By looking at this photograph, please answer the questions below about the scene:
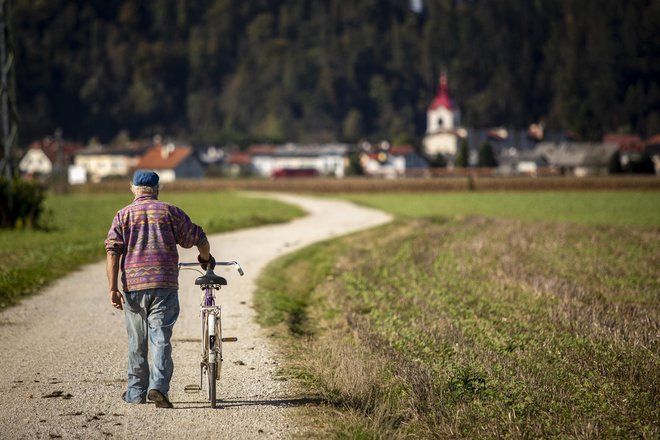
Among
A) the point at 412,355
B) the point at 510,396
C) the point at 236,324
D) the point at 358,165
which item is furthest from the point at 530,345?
the point at 358,165

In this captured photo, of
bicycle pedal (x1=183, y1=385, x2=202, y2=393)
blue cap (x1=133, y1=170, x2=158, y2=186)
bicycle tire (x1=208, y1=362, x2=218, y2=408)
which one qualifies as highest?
blue cap (x1=133, y1=170, x2=158, y2=186)

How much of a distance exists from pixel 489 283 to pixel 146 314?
10109 millimetres

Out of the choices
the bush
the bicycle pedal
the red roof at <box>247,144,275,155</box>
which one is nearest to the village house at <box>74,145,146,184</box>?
the red roof at <box>247,144,275,155</box>

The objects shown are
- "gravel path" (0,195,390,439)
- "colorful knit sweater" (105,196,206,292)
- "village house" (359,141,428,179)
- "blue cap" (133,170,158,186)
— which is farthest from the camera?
"village house" (359,141,428,179)

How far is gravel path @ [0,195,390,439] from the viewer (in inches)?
317

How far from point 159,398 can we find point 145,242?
1345mm

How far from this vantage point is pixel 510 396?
916cm

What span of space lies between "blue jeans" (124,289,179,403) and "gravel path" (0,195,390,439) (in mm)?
258

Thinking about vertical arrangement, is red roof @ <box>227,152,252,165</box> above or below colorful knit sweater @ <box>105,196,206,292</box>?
below

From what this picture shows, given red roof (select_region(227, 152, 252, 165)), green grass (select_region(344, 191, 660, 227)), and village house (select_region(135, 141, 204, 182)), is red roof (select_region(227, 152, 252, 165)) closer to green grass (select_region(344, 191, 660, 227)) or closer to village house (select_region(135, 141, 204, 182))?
village house (select_region(135, 141, 204, 182))

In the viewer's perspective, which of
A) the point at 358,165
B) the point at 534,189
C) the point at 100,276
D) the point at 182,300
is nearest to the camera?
the point at 182,300

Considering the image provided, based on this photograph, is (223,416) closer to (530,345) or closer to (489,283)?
(530,345)

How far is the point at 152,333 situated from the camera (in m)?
8.70

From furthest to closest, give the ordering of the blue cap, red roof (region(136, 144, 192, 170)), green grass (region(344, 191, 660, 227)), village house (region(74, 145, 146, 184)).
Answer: village house (region(74, 145, 146, 184)) → red roof (region(136, 144, 192, 170)) → green grass (region(344, 191, 660, 227)) → the blue cap
